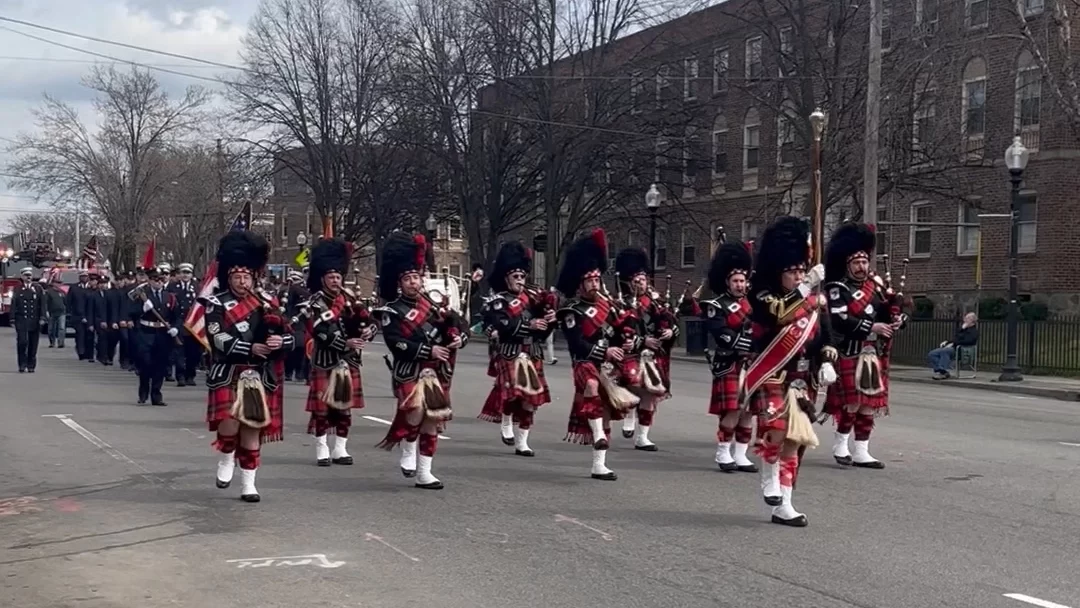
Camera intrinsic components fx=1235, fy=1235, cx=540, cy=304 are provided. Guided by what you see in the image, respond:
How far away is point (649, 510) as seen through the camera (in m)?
9.17

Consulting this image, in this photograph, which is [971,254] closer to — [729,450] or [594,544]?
[729,450]

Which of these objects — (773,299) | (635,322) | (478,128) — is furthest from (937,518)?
(478,128)

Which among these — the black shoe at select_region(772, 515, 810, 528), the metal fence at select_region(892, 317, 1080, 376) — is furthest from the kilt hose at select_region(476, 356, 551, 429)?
the metal fence at select_region(892, 317, 1080, 376)

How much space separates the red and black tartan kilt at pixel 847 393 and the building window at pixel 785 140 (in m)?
20.1

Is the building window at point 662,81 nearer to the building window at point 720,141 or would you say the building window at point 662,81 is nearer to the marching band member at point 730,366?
the building window at point 720,141

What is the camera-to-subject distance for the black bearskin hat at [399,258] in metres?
10.2

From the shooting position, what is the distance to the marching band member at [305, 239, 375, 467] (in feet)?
36.4

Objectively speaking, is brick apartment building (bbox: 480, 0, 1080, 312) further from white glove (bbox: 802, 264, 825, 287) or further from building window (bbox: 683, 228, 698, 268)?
white glove (bbox: 802, 264, 825, 287)

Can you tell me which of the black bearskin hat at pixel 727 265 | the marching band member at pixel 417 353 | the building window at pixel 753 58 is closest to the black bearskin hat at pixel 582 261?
the black bearskin hat at pixel 727 265

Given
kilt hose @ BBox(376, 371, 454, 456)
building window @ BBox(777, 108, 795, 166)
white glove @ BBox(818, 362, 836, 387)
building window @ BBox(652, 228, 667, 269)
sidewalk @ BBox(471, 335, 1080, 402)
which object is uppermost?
building window @ BBox(777, 108, 795, 166)

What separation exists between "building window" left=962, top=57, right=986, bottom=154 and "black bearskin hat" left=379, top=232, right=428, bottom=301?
25.0 meters

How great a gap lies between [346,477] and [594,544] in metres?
3.46

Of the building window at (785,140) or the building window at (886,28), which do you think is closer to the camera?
the building window at (886,28)

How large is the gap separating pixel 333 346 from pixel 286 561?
3827 millimetres
